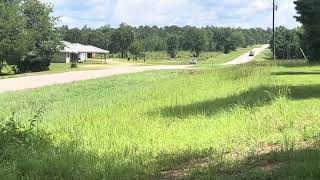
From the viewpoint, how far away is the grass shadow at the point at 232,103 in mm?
14539

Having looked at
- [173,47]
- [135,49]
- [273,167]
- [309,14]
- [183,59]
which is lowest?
[183,59]

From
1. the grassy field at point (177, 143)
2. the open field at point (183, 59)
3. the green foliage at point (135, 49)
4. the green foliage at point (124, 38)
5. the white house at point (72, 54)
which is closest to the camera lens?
the grassy field at point (177, 143)

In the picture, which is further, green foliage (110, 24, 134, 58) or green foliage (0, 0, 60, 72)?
green foliage (110, 24, 134, 58)

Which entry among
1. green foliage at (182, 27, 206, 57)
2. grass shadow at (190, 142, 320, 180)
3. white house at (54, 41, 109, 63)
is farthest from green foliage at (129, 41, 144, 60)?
grass shadow at (190, 142, 320, 180)

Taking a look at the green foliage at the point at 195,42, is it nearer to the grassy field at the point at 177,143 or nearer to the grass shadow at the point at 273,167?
the grassy field at the point at 177,143

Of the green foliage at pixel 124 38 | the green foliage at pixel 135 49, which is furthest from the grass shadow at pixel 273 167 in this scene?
the green foliage at pixel 124 38

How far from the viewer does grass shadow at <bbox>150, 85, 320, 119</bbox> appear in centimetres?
1454

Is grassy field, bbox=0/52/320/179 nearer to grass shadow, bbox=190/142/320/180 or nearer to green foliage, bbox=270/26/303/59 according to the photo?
grass shadow, bbox=190/142/320/180

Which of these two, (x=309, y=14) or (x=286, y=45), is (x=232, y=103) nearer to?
(x=309, y=14)

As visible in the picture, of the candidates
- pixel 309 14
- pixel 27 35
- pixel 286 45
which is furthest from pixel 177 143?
A: pixel 286 45

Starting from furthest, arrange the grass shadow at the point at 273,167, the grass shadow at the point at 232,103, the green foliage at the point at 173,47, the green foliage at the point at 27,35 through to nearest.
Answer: the green foliage at the point at 173,47 < the green foliage at the point at 27,35 < the grass shadow at the point at 232,103 < the grass shadow at the point at 273,167

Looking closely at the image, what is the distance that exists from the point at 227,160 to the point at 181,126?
14.0 feet

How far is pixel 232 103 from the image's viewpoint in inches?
621

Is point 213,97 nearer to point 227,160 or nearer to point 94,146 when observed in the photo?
point 94,146
